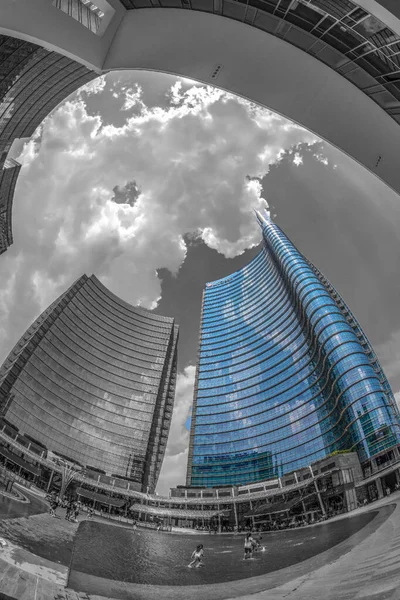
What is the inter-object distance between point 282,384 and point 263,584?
9589 cm

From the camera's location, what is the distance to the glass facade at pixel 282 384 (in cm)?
6719

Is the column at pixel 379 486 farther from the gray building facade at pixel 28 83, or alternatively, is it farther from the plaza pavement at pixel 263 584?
the gray building facade at pixel 28 83

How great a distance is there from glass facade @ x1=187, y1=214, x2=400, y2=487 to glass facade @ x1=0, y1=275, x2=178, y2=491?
15.0m

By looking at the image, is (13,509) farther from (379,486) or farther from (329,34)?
(379,486)

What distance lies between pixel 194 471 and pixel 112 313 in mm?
63692

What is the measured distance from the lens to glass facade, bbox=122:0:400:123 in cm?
650

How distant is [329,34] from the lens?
6.98 meters

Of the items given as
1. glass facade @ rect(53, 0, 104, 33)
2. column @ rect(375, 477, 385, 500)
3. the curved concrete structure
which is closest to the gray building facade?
glass facade @ rect(53, 0, 104, 33)

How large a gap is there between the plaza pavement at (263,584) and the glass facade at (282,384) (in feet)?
200

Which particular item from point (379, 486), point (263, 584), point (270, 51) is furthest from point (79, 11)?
point (379, 486)

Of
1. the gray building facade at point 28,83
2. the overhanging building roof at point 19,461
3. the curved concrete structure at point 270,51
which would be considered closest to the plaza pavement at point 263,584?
the curved concrete structure at point 270,51

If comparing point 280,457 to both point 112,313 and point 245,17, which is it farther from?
point 245,17

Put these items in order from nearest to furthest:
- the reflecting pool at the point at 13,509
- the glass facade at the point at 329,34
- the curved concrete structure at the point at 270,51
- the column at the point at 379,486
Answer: the glass facade at the point at 329,34 < the curved concrete structure at the point at 270,51 < the reflecting pool at the point at 13,509 < the column at the point at 379,486

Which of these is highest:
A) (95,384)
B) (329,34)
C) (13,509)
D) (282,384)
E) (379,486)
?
(95,384)
